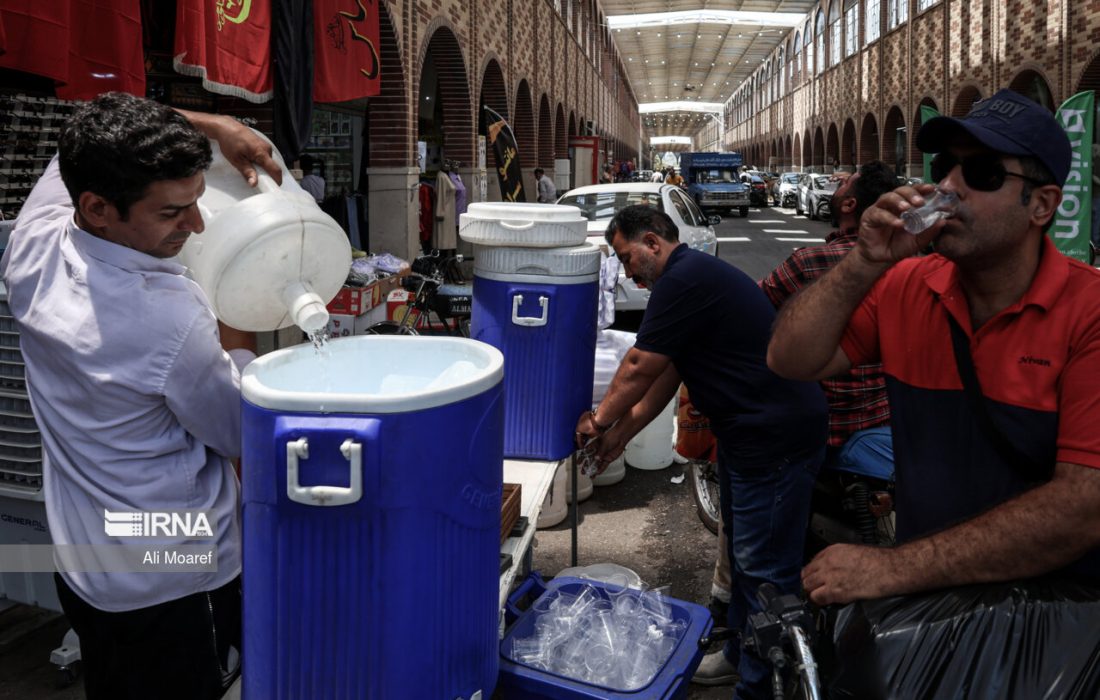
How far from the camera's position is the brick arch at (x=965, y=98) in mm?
23453

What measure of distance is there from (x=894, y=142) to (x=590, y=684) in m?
33.8

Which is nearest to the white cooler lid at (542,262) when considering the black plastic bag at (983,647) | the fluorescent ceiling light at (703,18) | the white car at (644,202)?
the black plastic bag at (983,647)

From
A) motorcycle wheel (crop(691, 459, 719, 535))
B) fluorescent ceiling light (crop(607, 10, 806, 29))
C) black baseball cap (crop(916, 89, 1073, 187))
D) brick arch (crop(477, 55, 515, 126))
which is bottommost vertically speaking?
motorcycle wheel (crop(691, 459, 719, 535))

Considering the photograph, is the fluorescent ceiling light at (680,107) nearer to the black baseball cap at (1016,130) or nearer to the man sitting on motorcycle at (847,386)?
the man sitting on motorcycle at (847,386)

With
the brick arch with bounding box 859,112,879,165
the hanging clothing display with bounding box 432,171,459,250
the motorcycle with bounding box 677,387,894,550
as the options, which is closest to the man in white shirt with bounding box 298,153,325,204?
the hanging clothing display with bounding box 432,171,459,250

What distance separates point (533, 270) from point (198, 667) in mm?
1670

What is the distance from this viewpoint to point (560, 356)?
3.14 metres

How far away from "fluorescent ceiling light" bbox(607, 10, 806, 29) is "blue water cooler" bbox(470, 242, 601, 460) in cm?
4230

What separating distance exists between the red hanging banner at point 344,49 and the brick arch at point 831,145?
3525 centimetres

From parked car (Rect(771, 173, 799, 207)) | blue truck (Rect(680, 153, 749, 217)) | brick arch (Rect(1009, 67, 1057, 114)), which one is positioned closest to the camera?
brick arch (Rect(1009, 67, 1057, 114))

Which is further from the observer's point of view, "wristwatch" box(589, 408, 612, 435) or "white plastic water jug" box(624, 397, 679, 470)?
"white plastic water jug" box(624, 397, 679, 470)

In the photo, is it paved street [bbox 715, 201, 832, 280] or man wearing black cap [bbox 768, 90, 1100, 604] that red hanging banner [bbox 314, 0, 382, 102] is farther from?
paved street [bbox 715, 201, 832, 280]

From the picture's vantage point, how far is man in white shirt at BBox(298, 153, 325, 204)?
1092 cm

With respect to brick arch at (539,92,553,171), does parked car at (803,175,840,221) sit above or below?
below
